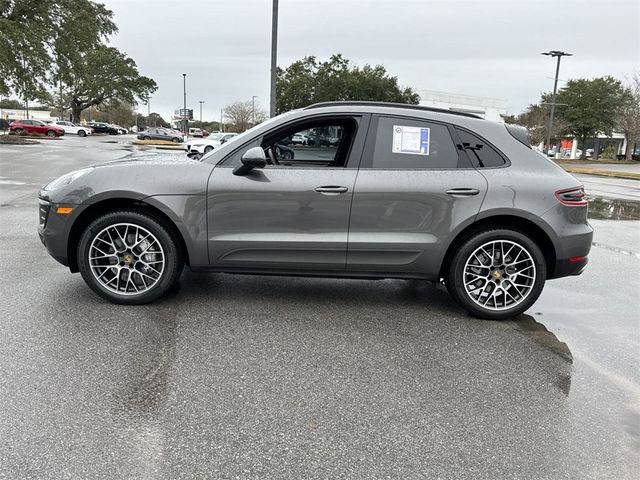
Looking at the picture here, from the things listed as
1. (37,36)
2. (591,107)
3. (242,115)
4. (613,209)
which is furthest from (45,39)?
(591,107)

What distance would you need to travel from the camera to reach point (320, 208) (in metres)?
4.38

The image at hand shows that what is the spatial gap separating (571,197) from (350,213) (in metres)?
1.89

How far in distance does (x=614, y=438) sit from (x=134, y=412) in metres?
2.64

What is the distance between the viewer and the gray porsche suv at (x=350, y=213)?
14.3 ft

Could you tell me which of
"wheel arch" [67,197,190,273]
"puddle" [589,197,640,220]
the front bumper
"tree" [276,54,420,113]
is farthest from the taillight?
"tree" [276,54,420,113]

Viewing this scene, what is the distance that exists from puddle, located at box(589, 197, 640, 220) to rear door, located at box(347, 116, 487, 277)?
835cm

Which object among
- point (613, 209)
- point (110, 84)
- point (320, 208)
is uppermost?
point (110, 84)

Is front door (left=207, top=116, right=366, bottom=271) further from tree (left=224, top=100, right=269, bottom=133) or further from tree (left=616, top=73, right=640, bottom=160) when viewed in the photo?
tree (left=224, top=100, right=269, bottom=133)

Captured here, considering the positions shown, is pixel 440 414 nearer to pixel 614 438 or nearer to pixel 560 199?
pixel 614 438

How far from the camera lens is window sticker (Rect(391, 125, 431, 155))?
4.47 metres

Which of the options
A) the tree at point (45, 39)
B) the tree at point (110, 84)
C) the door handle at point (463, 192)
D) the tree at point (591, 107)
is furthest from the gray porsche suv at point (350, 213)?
the tree at point (110, 84)

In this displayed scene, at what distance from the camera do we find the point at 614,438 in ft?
9.33

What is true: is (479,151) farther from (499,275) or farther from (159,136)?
(159,136)

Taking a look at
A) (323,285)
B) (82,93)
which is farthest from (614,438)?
(82,93)
